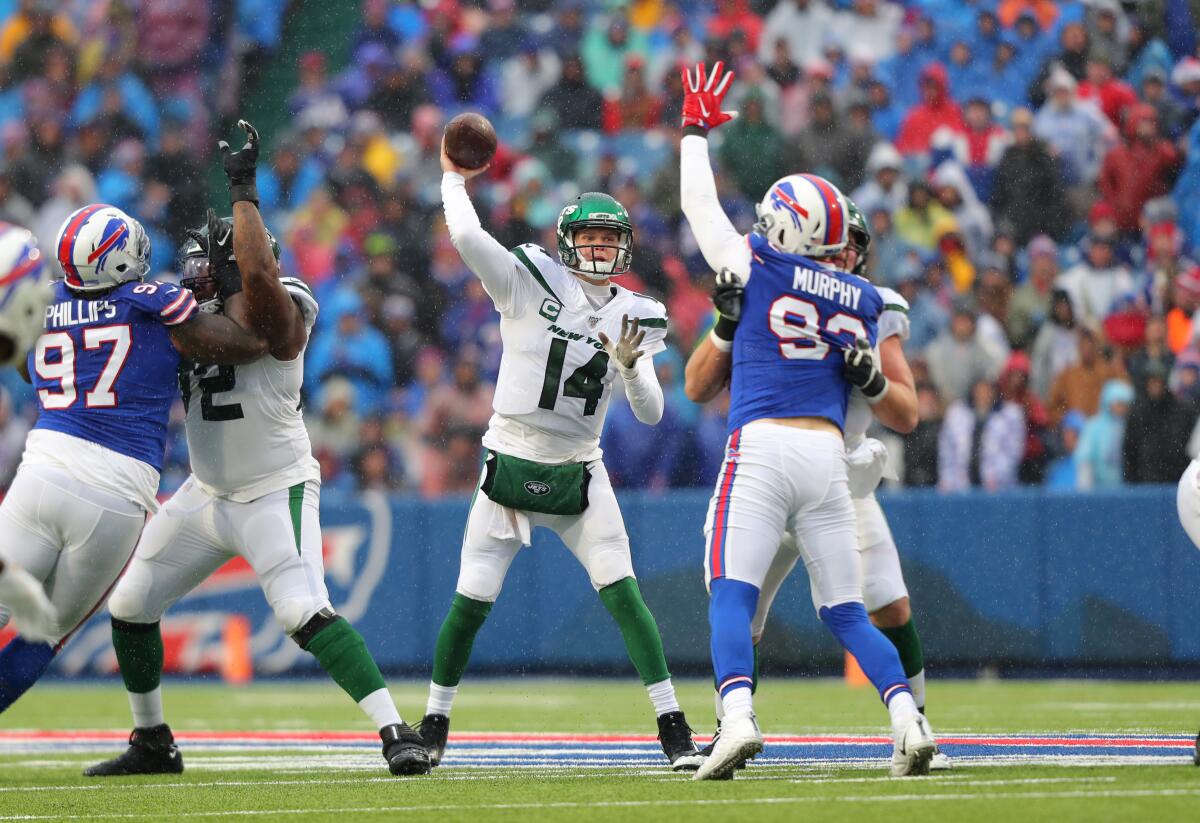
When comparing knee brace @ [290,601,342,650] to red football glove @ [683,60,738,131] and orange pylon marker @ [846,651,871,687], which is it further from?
orange pylon marker @ [846,651,871,687]

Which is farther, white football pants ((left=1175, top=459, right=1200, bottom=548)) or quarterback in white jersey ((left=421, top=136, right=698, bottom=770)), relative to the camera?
quarterback in white jersey ((left=421, top=136, right=698, bottom=770))

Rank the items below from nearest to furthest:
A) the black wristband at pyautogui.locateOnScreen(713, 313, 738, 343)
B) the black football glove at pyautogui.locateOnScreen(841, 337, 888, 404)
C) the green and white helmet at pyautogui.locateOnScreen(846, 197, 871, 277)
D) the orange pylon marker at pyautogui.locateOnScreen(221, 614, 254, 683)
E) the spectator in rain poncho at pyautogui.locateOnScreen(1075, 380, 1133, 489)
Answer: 1. the black football glove at pyautogui.locateOnScreen(841, 337, 888, 404)
2. the black wristband at pyautogui.locateOnScreen(713, 313, 738, 343)
3. the green and white helmet at pyautogui.locateOnScreen(846, 197, 871, 277)
4. the spectator in rain poncho at pyautogui.locateOnScreen(1075, 380, 1133, 489)
5. the orange pylon marker at pyautogui.locateOnScreen(221, 614, 254, 683)

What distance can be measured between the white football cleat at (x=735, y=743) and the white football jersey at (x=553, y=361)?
1517mm

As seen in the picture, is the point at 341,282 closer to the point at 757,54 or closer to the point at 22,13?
the point at 757,54

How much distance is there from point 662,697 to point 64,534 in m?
2.17

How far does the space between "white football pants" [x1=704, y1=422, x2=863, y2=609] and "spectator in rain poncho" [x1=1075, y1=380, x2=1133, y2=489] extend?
6.45 metres

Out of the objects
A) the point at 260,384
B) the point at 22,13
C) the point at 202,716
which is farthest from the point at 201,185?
the point at 260,384

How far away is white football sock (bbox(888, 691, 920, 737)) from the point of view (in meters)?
5.39

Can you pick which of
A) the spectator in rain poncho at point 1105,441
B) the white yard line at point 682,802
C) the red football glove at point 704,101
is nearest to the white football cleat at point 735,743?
the white yard line at point 682,802

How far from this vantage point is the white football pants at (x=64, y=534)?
19.5 feet

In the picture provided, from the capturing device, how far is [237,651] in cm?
1256

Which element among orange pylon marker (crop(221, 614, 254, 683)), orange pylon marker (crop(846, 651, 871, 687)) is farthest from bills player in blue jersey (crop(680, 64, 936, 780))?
orange pylon marker (crop(221, 614, 254, 683))

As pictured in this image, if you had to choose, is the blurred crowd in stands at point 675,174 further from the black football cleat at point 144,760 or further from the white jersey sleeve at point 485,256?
the black football cleat at point 144,760

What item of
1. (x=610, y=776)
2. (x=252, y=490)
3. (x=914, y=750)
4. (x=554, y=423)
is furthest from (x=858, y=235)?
(x=252, y=490)
